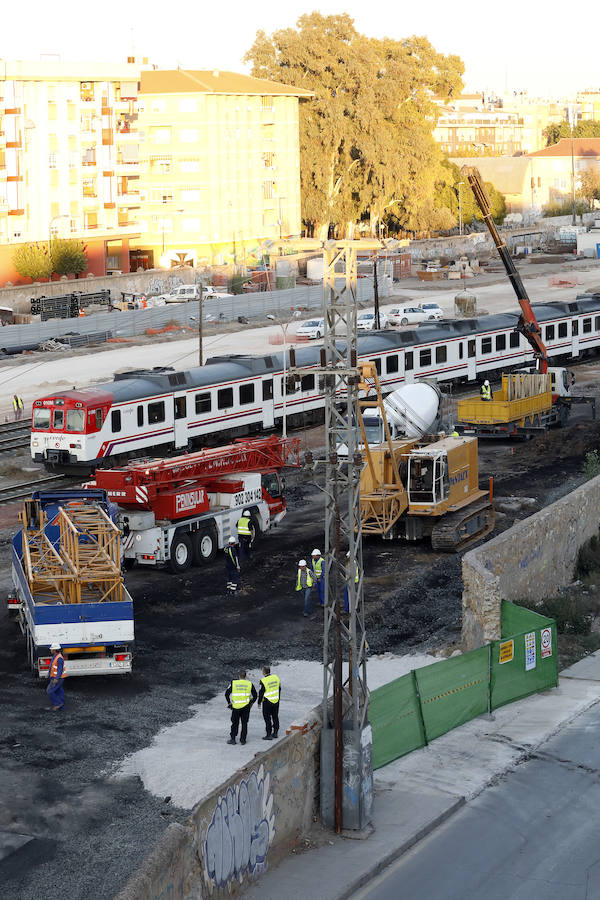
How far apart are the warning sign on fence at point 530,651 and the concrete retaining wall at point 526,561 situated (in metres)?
1.19

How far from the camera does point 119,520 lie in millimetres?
31078

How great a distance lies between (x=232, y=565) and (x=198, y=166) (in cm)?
8174

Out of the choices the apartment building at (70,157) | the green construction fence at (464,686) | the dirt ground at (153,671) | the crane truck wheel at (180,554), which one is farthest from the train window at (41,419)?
the apartment building at (70,157)

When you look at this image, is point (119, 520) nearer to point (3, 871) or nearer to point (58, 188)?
point (3, 871)

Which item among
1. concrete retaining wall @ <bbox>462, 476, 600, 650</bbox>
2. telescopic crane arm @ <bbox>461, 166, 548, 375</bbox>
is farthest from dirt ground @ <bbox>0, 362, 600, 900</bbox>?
telescopic crane arm @ <bbox>461, 166, 548, 375</bbox>

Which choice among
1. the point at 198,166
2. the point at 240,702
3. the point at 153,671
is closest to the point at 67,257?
the point at 198,166

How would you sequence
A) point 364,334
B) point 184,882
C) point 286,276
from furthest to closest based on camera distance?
point 286,276 → point 364,334 → point 184,882

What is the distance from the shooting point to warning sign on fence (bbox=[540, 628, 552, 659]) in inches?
976

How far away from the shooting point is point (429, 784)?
20.5 metres

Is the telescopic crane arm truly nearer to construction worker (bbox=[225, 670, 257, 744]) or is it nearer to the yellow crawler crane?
the yellow crawler crane

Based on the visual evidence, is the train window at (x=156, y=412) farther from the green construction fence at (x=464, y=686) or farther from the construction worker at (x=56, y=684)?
the construction worker at (x=56, y=684)

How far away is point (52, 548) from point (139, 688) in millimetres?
3918

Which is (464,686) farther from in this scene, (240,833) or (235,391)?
(235,391)

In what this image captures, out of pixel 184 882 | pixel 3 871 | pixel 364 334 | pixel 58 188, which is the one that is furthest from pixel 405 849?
pixel 58 188
